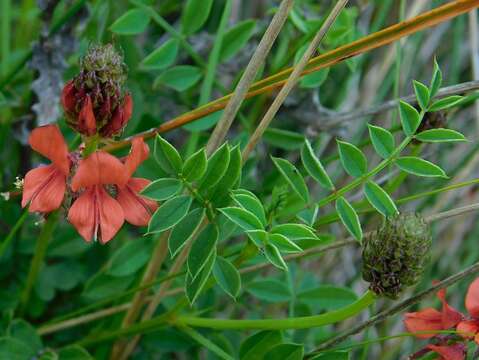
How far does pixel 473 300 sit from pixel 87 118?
1.53 ft

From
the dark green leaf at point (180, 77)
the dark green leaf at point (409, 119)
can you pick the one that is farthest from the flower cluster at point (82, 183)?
the dark green leaf at point (180, 77)

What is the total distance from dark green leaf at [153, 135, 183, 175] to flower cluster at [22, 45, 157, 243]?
21 millimetres

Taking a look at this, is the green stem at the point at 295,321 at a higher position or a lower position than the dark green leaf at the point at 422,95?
lower

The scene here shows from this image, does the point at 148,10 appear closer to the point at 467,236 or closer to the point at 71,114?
the point at 71,114

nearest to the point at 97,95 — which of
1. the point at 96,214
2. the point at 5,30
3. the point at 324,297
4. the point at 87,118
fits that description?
the point at 87,118

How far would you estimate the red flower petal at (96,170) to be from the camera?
2.94 ft

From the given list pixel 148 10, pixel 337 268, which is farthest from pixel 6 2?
pixel 337 268

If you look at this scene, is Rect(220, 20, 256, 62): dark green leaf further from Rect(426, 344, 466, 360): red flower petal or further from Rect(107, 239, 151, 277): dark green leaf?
Rect(426, 344, 466, 360): red flower petal

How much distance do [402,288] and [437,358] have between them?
0.37ft

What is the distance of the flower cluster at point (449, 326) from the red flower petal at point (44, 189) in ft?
1.40

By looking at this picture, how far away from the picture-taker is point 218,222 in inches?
42.2

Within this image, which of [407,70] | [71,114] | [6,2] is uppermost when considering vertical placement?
[6,2]

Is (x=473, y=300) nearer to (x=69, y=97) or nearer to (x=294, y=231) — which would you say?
(x=294, y=231)

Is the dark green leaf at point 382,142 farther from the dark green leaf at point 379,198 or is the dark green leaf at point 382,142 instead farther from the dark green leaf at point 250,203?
the dark green leaf at point 250,203
